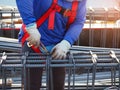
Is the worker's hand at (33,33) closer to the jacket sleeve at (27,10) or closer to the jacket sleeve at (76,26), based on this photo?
the jacket sleeve at (27,10)

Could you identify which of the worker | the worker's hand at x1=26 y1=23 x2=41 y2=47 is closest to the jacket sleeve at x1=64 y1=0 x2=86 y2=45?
the worker

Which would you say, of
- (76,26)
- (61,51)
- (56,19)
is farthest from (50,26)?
(61,51)

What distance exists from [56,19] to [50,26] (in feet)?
0.18

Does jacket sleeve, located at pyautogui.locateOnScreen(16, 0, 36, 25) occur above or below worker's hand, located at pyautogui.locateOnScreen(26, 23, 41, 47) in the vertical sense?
above

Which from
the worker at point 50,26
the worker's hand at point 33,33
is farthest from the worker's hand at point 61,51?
the worker's hand at point 33,33

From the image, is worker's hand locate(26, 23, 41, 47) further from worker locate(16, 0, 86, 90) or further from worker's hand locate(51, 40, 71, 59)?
worker's hand locate(51, 40, 71, 59)

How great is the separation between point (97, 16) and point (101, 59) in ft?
8.50

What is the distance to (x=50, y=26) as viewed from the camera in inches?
77.9

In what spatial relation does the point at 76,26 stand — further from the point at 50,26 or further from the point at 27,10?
the point at 27,10

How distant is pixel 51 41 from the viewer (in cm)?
204

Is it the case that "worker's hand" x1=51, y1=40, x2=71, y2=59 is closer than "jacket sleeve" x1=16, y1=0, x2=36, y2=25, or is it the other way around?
"worker's hand" x1=51, y1=40, x2=71, y2=59

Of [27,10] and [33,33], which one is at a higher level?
[27,10]

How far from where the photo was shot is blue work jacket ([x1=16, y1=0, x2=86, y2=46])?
6.17ft

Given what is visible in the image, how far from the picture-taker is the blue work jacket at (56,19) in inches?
74.0
